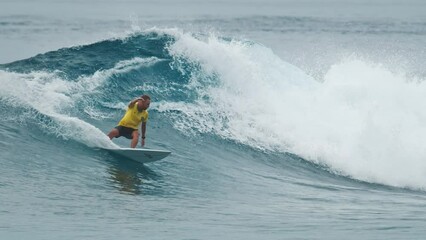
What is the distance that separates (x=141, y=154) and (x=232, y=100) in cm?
660

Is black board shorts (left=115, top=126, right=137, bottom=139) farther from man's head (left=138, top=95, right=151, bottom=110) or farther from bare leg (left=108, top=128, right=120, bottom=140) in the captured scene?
man's head (left=138, top=95, right=151, bottom=110)

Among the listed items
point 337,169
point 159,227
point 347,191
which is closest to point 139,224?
point 159,227

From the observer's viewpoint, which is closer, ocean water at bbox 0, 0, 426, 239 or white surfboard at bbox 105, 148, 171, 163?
ocean water at bbox 0, 0, 426, 239

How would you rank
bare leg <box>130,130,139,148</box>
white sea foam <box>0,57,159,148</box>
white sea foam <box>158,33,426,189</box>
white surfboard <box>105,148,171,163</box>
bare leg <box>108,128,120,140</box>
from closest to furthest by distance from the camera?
1. white surfboard <box>105,148,171,163</box>
2. bare leg <box>130,130,139,148</box>
3. bare leg <box>108,128,120,140</box>
4. white sea foam <box>0,57,159,148</box>
5. white sea foam <box>158,33,426,189</box>

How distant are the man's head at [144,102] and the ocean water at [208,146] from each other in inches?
47.8

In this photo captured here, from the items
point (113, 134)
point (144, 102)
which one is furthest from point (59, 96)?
point (144, 102)

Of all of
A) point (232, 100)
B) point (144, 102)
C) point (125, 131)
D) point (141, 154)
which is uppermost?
point (232, 100)

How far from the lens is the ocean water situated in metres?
13.6

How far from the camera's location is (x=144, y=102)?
17.6m

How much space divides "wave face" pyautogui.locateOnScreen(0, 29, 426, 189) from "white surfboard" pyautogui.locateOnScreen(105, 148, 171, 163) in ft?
1.62

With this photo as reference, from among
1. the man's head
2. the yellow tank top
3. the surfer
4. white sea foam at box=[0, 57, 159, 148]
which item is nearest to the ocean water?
white sea foam at box=[0, 57, 159, 148]

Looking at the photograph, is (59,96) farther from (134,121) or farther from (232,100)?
(232,100)

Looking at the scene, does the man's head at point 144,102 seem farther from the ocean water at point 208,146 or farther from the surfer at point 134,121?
the ocean water at point 208,146

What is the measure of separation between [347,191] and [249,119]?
5.41 meters
